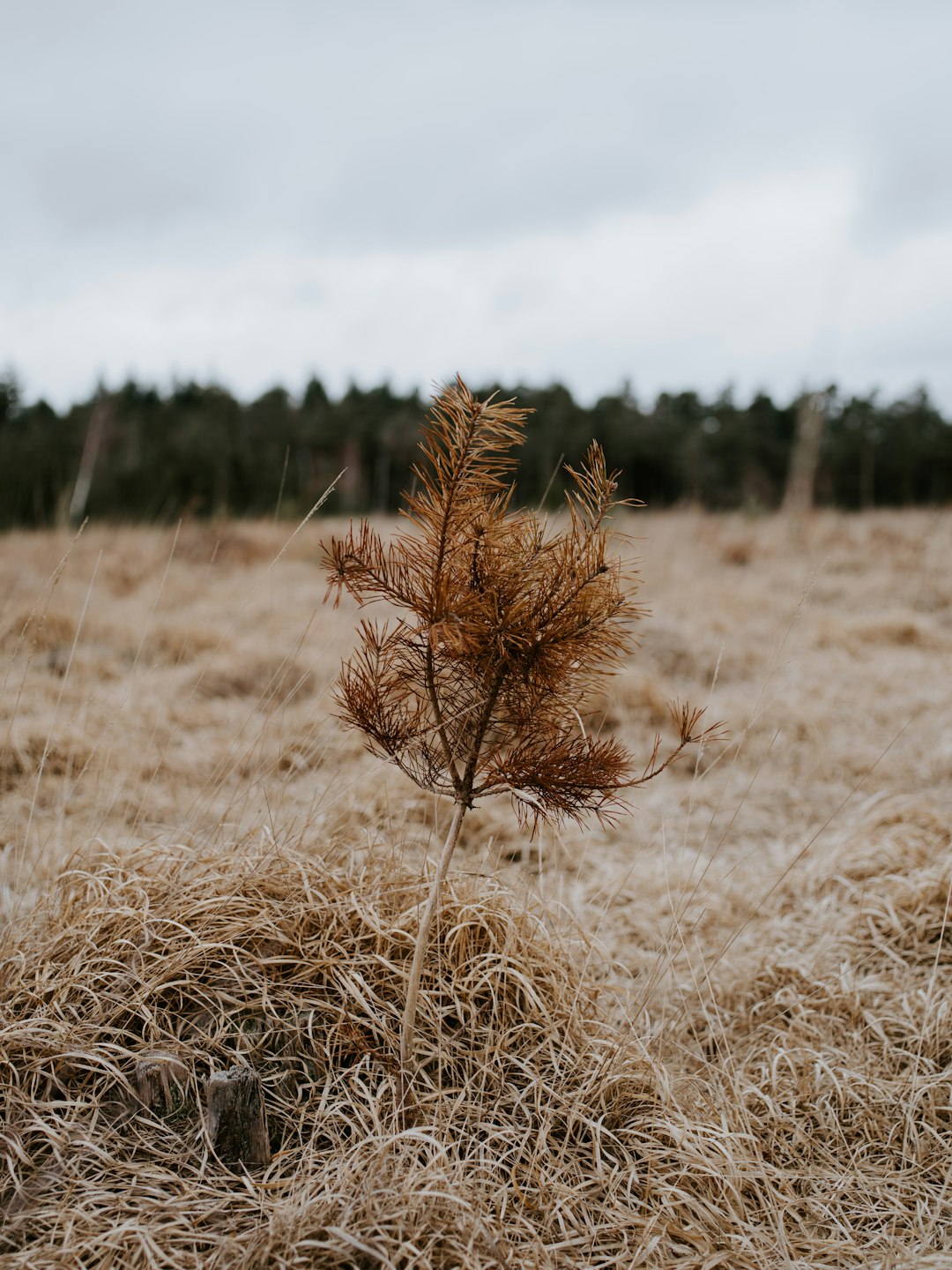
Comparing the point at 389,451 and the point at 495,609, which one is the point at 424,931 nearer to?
the point at 495,609

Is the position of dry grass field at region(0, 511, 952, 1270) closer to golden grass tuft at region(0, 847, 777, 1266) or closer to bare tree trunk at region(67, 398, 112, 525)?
golden grass tuft at region(0, 847, 777, 1266)

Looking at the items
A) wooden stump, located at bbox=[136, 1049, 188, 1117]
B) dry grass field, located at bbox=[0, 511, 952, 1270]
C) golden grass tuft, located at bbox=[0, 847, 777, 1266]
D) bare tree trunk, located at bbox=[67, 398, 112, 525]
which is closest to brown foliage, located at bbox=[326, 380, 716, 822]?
dry grass field, located at bbox=[0, 511, 952, 1270]

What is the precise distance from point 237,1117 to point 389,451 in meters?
21.3

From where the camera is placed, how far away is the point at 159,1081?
56.3 inches

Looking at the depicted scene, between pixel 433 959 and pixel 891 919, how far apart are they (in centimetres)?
137

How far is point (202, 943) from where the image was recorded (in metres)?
1.57

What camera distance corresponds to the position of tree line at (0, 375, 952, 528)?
1939 centimetres

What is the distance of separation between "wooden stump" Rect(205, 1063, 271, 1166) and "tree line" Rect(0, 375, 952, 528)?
15.8m

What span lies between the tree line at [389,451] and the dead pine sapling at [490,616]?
15597 mm

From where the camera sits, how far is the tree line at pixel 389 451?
63.6 feet

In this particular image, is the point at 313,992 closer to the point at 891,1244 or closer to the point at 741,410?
the point at 891,1244

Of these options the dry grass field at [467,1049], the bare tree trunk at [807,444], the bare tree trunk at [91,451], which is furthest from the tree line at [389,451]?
the dry grass field at [467,1049]

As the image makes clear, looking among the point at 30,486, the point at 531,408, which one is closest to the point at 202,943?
the point at 531,408

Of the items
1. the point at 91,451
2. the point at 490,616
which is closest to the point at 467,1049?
the point at 490,616
